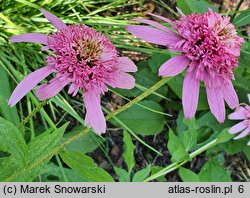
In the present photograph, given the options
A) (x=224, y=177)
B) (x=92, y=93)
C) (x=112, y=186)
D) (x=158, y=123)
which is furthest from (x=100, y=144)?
(x=92, y=93)

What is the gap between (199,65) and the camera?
539 mm

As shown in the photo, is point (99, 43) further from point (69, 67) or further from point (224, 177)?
point (224, 177)

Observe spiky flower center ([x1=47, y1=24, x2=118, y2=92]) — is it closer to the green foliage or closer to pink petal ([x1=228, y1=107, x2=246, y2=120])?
the green foliage

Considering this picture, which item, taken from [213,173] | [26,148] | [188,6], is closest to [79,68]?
[26,148]

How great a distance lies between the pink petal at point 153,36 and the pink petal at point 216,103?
74 mm

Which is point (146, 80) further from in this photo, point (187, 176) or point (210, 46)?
point (210, 46)

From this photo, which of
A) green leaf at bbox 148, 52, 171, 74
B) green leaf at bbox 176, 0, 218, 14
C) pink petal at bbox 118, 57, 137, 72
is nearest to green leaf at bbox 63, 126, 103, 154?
green leaf at bbox 148, 52, 171, 74

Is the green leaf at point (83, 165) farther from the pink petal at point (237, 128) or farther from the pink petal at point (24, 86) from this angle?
Result: the pink petal at point (237, 128)

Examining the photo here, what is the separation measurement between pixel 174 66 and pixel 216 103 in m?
0.07

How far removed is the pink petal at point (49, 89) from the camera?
1.68 feet

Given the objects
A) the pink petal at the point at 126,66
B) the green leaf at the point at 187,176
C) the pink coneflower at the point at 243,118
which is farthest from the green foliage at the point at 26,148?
the pink coneflower at the point at 243,118

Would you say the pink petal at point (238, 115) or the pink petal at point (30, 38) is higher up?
the pink petal at point (30, 38)

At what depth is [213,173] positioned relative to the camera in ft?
3.35

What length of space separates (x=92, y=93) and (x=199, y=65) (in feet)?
0.43
